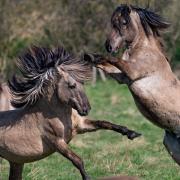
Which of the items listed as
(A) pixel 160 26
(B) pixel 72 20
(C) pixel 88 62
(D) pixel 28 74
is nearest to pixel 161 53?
(A) pixel 160 26

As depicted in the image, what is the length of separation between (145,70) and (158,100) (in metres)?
0.38

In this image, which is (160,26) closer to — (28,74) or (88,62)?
(88,62)

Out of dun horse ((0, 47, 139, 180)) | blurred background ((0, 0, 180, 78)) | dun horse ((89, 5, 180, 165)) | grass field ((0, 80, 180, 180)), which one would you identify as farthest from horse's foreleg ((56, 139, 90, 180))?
blurred background ((0, 0, 180, 78))

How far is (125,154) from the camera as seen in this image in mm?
11133

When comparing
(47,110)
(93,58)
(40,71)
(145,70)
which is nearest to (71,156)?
(47,110)

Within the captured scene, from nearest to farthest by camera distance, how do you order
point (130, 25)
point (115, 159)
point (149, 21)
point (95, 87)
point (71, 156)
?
point (71, 156) < point (130, 25) < point (149, 21) < point (115, 159) < point (95, 87)

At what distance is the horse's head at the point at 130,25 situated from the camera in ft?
26.3

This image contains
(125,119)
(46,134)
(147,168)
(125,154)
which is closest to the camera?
(46,134)

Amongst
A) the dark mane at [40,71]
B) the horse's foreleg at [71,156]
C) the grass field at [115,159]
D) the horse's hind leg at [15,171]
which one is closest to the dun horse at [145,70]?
the dark mane at [40,71]

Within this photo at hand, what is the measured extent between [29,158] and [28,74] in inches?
36.6

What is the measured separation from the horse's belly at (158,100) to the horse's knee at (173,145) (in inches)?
6.8

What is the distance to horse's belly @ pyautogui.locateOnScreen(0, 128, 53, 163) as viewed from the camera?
754cm

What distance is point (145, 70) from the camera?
8062mm

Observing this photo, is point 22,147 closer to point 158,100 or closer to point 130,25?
point 158,100
